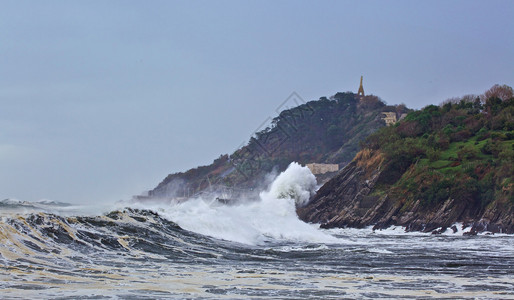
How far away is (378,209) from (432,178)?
5645mm

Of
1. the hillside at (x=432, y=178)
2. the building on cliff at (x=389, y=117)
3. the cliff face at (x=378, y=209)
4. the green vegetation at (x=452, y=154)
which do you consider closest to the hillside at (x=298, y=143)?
the building on cliff at (x=389, y=117)

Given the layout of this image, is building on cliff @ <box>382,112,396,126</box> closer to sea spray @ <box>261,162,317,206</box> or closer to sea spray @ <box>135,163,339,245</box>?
sea spray @ <box>261,162,317,206</box>

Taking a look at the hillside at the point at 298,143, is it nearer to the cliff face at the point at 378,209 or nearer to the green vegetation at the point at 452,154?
the green vegetation at the point at 452,154

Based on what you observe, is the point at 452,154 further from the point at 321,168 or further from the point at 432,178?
the point at 321,168

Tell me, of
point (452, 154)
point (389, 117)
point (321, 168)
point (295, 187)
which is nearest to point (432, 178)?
point (452, 154)

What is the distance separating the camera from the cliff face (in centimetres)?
5156

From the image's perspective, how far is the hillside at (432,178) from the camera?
54.5 m

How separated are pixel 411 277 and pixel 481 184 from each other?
123ft

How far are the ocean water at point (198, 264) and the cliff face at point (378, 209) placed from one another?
38.8 ft

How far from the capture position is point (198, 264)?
81.0ft

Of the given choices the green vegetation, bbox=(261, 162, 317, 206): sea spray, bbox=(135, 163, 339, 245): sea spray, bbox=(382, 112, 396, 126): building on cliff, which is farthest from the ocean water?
bbox=(382, 112, 396, 126): building on cliff

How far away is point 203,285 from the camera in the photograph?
1920 cm

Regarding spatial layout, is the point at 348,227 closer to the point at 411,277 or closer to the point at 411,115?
the point at 411,115

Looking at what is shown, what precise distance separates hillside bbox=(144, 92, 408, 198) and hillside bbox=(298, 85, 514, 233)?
51197 mm
